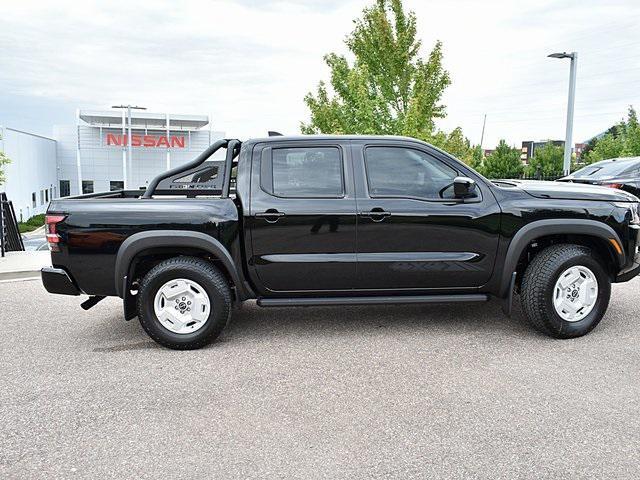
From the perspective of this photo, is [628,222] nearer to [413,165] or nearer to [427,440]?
[413,165]

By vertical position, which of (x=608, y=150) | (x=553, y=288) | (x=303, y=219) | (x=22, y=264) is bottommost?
(x=22, y=264)

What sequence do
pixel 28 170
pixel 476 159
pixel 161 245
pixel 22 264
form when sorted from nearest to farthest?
pixel 161 245 → pixel 22 264 → pixel 476 159 → pixel 28 170

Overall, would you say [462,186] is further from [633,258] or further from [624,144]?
[624,144]

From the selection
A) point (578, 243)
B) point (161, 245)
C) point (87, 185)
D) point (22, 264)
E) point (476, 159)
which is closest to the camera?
point (161, 245)

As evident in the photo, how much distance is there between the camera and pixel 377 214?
491 cm

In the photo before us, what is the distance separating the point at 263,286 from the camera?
5012mm

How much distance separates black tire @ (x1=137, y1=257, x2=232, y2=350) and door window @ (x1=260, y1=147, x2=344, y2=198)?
0.93 metres

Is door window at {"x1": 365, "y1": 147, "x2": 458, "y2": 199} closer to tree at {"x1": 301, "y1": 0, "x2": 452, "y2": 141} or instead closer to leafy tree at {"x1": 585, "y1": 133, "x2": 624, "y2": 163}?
tree at {"x1": 301, "y1": 0, "x2": 452, "y2": 141}

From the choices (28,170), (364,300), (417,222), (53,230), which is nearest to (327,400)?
(364,300)

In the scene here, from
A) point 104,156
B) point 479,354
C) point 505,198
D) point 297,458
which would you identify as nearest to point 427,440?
point 297,458

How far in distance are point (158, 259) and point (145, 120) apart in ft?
185

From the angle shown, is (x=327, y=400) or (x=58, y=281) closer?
(x=327, y=400)

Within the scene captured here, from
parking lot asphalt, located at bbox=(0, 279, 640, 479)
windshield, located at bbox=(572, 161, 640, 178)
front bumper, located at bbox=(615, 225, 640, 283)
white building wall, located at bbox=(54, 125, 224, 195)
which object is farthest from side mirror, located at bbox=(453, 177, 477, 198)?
white building wall, located at bbox=(54, 125, 224, 195)

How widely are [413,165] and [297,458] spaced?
2898 mm
